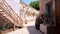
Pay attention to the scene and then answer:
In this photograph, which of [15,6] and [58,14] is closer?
[58,14]

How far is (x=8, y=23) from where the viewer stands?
33.0ft

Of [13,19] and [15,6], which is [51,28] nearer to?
[13,19]

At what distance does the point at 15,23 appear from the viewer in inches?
394

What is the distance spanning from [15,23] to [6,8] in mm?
1854

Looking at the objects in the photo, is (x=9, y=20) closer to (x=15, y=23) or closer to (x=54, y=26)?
(x=15, y=23)

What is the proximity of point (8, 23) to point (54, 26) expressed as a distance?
510cm

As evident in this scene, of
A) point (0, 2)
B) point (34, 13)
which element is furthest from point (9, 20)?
point (34, 13)

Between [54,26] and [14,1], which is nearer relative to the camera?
[54,26]

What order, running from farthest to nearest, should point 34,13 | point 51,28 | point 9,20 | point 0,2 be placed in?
point 34,13, point 9,20, point 0,2, point 51,28

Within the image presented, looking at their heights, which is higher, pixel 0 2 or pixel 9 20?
pixel 0 2

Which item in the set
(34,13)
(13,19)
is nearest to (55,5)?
(13,19)

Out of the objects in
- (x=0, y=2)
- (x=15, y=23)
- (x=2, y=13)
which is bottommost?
(x=15, y=23)

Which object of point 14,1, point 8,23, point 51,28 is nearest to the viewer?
point 51,28

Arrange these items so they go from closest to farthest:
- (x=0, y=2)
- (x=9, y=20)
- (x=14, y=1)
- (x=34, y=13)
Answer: (x=0, y=2) → (x=9, y=20) → (x=14, y=1) → (x=34, y=13)
